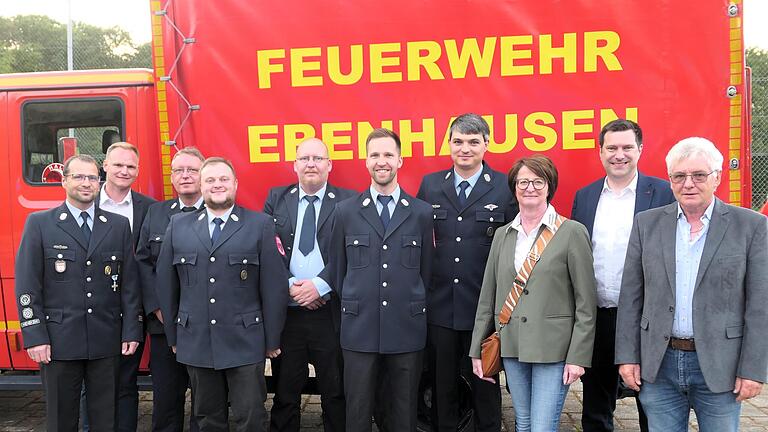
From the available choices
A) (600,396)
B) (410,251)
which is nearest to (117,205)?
(410,251)

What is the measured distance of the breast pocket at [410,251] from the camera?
332cm

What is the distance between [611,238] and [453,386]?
124 cm

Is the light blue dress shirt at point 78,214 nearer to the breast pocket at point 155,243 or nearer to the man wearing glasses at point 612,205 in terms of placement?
the breast pocket at point 155,243

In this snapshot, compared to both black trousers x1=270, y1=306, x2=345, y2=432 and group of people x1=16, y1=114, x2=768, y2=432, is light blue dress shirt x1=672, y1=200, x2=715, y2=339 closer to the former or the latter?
group of people x1=16, y1=114, x2=768, y2=432

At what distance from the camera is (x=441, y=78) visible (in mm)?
3689

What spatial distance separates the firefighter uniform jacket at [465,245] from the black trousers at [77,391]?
187 centimetres

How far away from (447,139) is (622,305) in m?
1.46

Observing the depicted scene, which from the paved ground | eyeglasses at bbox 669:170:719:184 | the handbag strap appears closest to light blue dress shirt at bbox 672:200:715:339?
eyeglasses at bbox 669:170:719:184

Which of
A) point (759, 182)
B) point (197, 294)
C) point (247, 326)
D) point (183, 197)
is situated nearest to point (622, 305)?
point (247, 326)

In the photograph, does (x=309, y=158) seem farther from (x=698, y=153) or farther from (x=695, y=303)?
(x=695, y=303)

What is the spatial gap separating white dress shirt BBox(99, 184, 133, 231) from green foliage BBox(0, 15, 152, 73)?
22012 millimetres

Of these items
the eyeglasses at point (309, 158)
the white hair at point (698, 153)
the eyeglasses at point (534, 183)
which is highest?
the eyeglasses at point (309, 158)

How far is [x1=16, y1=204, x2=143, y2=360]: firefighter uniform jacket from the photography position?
3.32 metres

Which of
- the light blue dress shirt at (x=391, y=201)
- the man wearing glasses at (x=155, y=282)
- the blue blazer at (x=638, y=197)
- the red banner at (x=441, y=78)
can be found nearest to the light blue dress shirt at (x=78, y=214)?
the man wearing glasses at (x=155, y=282)
